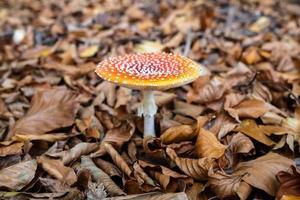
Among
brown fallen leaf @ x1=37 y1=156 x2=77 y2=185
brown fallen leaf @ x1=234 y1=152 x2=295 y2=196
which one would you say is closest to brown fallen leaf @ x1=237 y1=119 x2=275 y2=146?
brown fallen leaf @ x1=234 y1=152 x2=295 y2=196

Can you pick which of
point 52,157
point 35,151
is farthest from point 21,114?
point 52,157

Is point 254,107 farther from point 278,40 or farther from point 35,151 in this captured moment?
point 278,40

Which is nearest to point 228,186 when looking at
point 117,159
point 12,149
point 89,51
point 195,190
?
point 195,190

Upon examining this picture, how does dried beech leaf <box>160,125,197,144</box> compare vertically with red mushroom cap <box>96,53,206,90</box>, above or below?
below

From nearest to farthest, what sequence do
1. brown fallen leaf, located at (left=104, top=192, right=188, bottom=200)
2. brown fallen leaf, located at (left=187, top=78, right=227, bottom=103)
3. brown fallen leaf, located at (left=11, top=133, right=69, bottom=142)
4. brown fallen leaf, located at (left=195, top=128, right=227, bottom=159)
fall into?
brown fallen leaf, located at (left=104, top=192, right=188, bottom=200) → brown fallen leaf, located at (left=195, top=128, right=227, bottom=159) → brown fallen leaf, located at (left=11, top=133, right=69, bottom=142) → brown fallen leaf, located at (left=187, top=78, right=227, bottom=103)

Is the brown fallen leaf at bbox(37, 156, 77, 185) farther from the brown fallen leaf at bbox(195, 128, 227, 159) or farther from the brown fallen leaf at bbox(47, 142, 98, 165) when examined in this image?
the brown fallen leaf at bbox(195, 128, 227, 159)

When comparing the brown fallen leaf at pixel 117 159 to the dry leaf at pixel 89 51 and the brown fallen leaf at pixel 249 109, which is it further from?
the dry leaf at pixel 89 51

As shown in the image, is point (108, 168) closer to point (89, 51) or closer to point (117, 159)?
point (117, 159)

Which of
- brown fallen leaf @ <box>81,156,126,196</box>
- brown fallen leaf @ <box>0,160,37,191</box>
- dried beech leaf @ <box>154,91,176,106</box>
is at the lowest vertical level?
brown fallen leaf @ <box>81,156,126,196</box>

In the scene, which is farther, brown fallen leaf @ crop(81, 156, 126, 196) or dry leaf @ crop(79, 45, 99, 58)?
dry leaf @ crop(79, 45, 99, 58)
